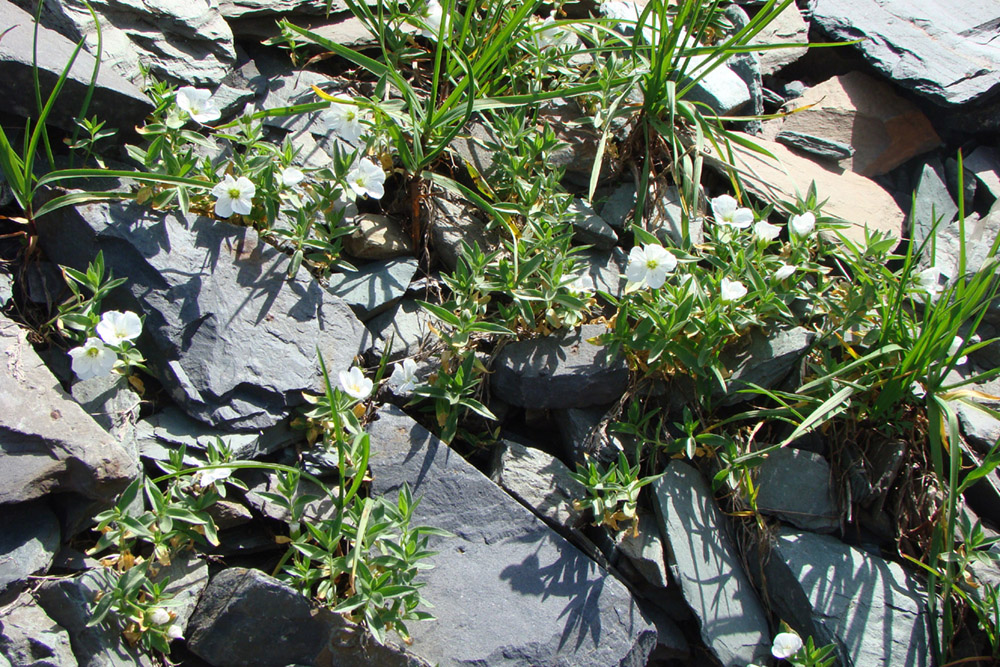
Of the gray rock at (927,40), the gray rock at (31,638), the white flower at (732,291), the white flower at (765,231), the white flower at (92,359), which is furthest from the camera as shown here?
the gray rock at (927,40)

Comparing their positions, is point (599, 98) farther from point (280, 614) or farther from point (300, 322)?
point (280, 614)

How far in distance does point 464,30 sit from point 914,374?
6.62ft

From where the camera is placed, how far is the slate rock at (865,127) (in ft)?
11.9

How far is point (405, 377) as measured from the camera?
2.55 metres

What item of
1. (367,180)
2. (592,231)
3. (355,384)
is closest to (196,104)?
(367,180)

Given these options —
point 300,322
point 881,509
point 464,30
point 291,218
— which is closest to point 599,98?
point 464,30

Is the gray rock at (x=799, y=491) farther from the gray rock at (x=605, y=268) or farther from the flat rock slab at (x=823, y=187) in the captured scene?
the flat rock slab at (x=823, y=187)

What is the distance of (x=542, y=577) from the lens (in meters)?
2.32

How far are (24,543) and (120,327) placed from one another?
0.64m

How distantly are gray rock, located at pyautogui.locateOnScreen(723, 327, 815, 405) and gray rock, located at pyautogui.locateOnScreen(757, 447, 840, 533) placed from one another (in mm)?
260

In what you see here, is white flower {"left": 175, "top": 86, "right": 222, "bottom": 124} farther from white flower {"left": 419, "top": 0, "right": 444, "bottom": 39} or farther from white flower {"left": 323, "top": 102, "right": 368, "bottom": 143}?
white flower {"left": 419, "top": 0, "right": 444, "bottom": 39}

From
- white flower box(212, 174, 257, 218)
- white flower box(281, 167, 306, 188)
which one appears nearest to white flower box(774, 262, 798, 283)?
white flower box(281, 167, 306, 188)

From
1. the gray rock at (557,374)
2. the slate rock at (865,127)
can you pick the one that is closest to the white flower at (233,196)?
the gray rock at (557,374)

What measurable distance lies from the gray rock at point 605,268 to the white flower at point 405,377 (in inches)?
28.0
